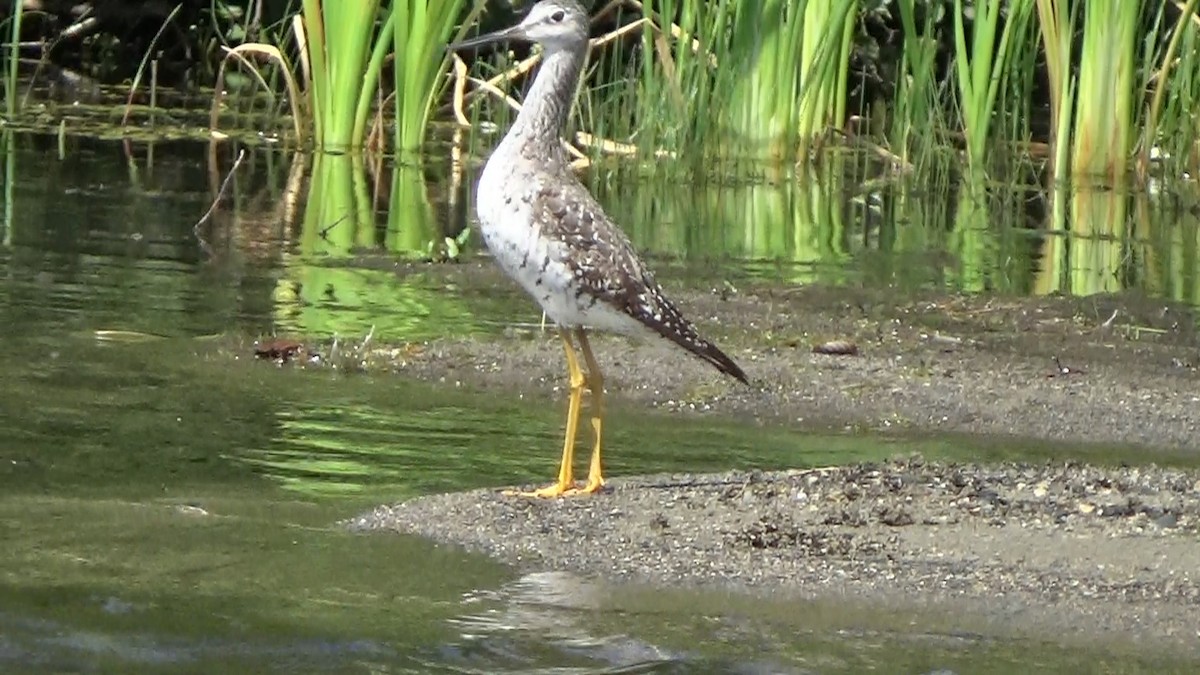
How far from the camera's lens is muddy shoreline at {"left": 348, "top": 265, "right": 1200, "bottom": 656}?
5367 mm

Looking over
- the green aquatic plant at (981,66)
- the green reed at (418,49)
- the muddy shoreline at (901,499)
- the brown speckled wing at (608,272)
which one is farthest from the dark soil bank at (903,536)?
the green reed at (418,49)

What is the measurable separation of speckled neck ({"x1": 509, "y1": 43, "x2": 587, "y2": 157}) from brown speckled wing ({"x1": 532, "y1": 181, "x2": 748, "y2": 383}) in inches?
11.6

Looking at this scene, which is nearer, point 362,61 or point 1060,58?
point 1060,58

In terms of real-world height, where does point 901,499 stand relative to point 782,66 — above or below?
below

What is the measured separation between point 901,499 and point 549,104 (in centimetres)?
184

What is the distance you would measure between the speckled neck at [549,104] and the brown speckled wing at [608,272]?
29 cm

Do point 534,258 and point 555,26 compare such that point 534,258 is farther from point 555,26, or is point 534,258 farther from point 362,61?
point 362,61

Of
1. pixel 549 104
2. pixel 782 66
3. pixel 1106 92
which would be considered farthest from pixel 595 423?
pixel 1106 92

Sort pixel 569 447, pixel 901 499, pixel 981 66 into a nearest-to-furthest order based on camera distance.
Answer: pixel 901 499, pixel 569 447, pixel 981 66

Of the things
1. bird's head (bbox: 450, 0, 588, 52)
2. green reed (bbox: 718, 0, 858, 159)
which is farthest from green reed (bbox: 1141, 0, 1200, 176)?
bird's head (bbox: 450, 0, 588, 52)

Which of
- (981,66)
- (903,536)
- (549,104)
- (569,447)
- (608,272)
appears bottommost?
(903,536)

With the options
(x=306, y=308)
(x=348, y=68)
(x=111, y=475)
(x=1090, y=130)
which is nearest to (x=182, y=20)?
(x=348, y=68)

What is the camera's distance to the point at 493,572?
18.0ft

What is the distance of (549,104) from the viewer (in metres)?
7.13
